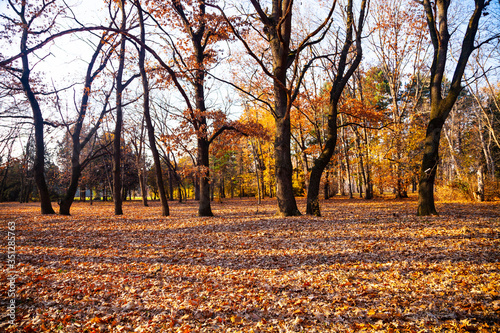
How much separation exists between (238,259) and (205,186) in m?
7.14

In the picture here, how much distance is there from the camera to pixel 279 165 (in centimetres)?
1029

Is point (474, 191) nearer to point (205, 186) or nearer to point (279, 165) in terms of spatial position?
point (279, 165)

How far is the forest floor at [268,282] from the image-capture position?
10.2ft

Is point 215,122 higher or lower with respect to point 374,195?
higher

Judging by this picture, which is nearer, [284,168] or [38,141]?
[284,168]

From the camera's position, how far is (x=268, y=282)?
14.1 ft

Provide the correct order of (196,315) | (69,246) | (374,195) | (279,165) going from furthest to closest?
(374,195), (279,165), (69,246), (196,315)

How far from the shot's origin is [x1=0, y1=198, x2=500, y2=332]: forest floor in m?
3.12

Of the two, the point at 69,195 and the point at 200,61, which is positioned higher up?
the point at 200,61

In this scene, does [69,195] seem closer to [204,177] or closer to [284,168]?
[204,177]

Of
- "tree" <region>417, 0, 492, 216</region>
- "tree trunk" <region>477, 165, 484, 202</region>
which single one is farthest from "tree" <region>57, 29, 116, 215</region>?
"tree trunk" <region>477, 165, 484, 202</region>

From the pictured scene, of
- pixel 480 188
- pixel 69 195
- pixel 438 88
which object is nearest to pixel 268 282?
pixel 438 88

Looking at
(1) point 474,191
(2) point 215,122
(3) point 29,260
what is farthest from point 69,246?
(1) point 474,191

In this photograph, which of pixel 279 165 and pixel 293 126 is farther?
pixel 293 126
